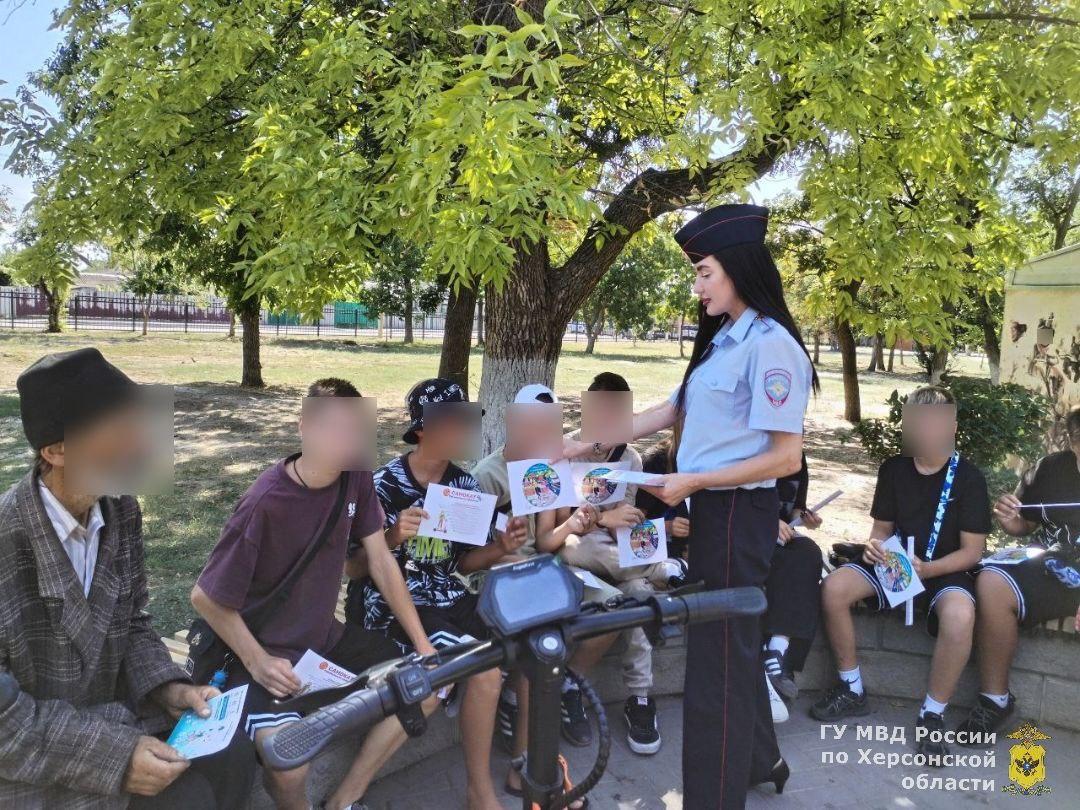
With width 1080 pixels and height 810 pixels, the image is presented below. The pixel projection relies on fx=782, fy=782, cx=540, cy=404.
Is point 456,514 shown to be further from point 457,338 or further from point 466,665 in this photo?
point 457,338

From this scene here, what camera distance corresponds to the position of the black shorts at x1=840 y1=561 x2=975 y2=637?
12.1 ft

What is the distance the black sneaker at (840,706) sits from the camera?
380cm

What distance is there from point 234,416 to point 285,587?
11.9m

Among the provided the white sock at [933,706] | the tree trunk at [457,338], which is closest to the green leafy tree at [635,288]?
the tree trunk at [457,338]

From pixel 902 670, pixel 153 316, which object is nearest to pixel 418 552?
pixel 902 670

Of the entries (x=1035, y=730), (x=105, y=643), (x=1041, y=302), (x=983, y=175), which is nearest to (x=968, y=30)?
(x=983, y=175)

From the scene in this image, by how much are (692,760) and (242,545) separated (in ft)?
5.48

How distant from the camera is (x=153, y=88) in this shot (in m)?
4.44

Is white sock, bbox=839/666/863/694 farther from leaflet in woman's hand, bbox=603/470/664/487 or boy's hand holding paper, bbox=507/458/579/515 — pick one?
leaflet in woman's hand, bbox=603/470/664/487

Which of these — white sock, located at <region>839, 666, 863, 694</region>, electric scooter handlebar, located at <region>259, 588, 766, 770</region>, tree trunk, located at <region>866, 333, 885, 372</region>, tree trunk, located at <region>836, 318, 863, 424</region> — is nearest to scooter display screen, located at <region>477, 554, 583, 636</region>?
electric scooter handlebar, located at <region>259, 588, 766, 770</region>

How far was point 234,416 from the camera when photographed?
13555mm

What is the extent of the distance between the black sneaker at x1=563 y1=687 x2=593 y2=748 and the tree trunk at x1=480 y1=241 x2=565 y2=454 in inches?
107

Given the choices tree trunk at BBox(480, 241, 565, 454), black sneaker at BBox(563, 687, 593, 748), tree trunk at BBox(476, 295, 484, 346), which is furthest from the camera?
tree trunk at BBox(476, 295, 484, 346)

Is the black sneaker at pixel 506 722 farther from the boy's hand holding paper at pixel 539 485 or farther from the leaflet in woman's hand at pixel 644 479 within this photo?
the leaflet in woman's hand at pixel 644 479
